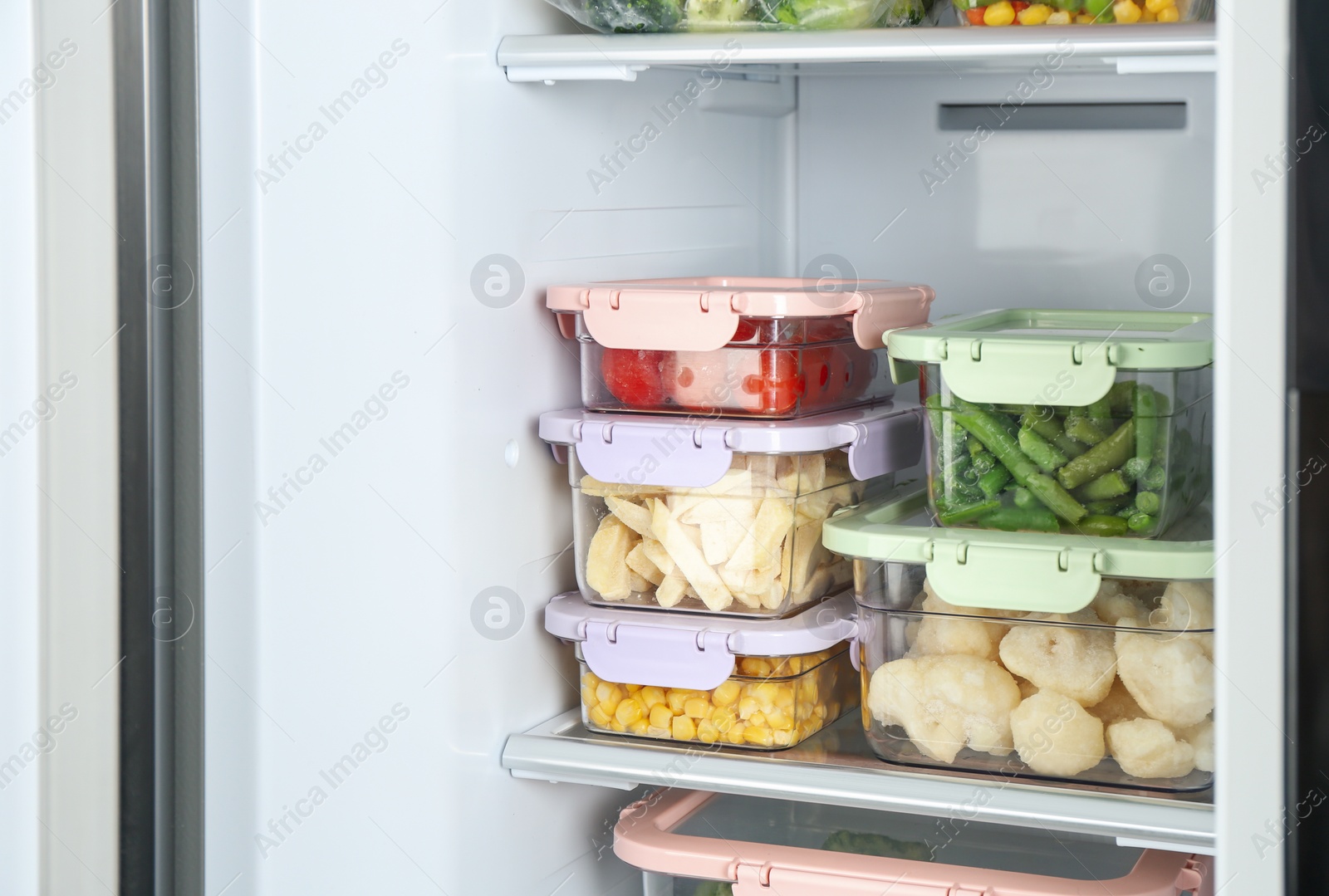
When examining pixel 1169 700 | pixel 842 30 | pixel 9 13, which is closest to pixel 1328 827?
pixel 1169 700

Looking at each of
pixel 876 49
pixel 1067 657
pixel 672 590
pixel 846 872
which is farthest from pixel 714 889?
pixel 876 49

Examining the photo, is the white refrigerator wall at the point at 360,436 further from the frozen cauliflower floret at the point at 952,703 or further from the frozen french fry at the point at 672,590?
the frozen cauliflower floret at the point at 952,703

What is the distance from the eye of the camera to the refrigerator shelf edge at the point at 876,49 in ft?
2.80

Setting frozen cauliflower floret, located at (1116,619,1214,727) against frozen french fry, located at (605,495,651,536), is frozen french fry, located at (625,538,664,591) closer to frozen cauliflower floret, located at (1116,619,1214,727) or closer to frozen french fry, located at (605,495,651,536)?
frozen french fry, located at (605,495,651,536)

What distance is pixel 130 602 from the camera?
0.93m

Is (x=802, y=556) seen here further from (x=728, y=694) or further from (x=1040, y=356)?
(x=1040, y=356)

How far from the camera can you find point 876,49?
0.92 m

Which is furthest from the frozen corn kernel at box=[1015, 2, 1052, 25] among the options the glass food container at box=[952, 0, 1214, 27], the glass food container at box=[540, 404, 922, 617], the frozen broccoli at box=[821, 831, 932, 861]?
the frozen broccoli at box=[821, 831, 932, 861]

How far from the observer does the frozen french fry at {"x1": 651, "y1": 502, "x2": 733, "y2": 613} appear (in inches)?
41.9

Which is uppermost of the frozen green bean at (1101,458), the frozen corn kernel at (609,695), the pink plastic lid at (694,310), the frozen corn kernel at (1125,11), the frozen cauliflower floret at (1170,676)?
the frozen corn kernel at (1125,11)

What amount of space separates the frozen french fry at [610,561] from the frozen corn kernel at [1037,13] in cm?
49

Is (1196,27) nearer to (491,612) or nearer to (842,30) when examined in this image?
(842,30)

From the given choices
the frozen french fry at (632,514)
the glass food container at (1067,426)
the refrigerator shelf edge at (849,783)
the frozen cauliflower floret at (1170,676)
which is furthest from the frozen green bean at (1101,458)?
the frozen french fry at (632,514)

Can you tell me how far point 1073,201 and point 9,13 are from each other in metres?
0.94
